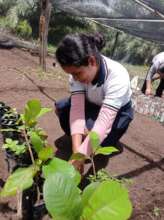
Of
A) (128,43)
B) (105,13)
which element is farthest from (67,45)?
(128,43)

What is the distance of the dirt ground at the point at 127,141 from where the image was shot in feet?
8.19

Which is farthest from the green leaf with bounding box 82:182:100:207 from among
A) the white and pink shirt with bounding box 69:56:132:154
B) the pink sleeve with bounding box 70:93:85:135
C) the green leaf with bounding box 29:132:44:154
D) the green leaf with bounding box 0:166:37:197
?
the pink sleeve with bounding box 70:93:85:135

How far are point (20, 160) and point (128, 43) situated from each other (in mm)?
11020

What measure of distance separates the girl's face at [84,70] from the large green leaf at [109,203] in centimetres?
134

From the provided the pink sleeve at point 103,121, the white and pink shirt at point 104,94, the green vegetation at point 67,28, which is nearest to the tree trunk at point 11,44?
the green vegetation at point 67,28

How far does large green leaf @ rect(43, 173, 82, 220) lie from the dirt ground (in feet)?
4.21

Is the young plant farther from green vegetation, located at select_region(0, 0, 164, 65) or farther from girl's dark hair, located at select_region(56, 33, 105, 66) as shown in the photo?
green vegetation, located at select_region(0, 0, 164, 65)

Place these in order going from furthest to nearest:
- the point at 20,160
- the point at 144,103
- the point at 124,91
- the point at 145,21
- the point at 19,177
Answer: the point at 145,21, the point at 144,103, the point at 124,91, the point at 20,160, the point at 19,177

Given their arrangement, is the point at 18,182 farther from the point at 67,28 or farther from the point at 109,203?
the point at 67,28

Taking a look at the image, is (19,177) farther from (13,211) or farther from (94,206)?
(13,211)

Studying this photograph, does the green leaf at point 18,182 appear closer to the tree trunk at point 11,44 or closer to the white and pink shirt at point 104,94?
the white and pink shirt at point 104,94

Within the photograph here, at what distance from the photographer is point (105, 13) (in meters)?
5.90

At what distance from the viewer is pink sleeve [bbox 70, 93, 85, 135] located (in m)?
2.53

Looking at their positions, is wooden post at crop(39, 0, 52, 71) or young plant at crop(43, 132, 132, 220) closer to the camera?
young plant at crop(43, 132, 132, 220)
